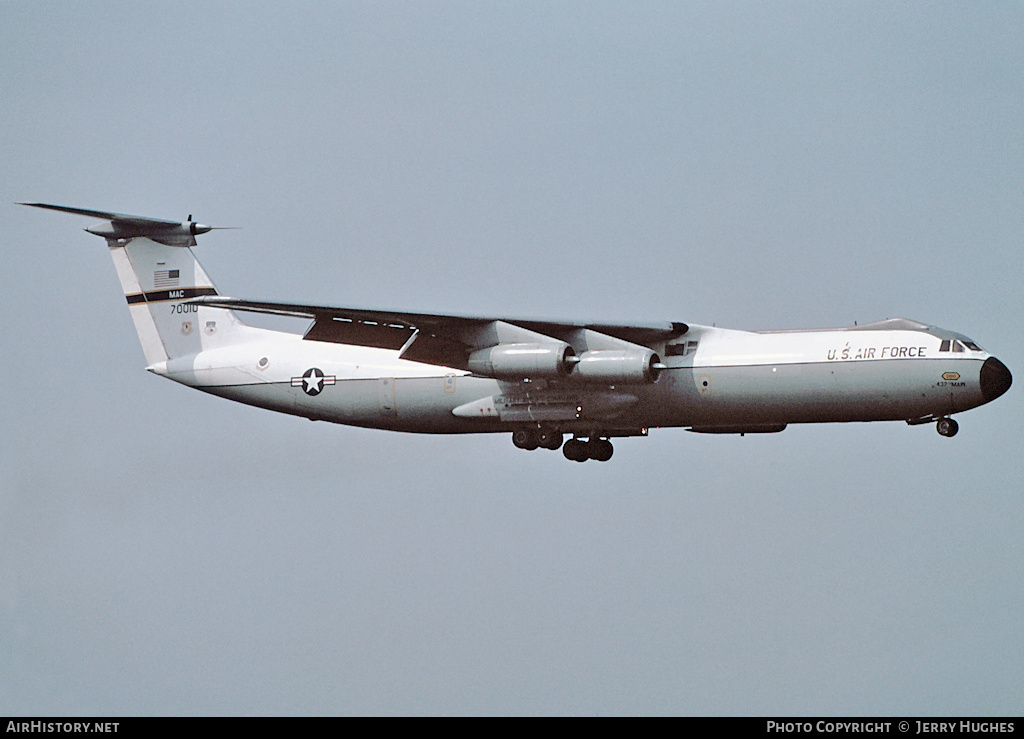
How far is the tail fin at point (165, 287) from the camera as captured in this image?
115 ft

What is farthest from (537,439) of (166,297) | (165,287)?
(165,287)

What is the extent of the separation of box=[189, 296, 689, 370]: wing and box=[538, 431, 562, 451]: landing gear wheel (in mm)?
2147

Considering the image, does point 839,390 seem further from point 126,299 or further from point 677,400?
point 126,299

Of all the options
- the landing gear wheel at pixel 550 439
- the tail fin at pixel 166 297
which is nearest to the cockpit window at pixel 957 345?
the landing gear wheel at pixel 550 439

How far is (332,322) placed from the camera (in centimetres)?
3112

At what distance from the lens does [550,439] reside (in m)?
32.0

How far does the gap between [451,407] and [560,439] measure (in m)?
2.29

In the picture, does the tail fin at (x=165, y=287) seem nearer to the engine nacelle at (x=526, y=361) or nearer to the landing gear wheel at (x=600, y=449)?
the engine nacelle at (x=526, y=361)

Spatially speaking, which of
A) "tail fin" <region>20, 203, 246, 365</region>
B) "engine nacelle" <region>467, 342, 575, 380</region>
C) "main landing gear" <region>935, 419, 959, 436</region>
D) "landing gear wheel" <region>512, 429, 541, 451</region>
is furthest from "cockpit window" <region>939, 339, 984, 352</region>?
"tail fin" <region>20, 203, 246, 365</region>

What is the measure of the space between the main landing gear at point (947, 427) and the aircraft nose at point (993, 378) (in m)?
0.88

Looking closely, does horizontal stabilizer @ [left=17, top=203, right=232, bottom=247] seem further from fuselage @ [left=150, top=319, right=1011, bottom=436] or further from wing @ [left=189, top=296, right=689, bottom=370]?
wing @ [left=189, top=296, right=689, bottom=370]

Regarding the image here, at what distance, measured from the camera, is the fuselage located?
95.3 ft

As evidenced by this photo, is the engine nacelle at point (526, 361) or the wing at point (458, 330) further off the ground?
the wing at point (458, 330)
